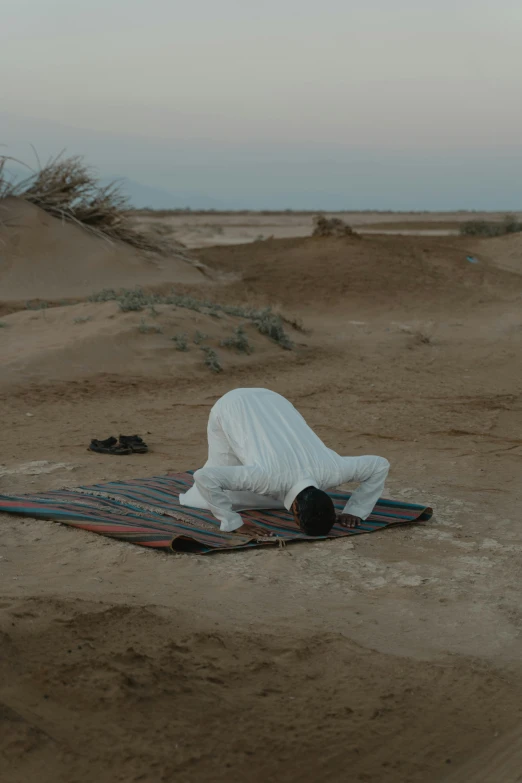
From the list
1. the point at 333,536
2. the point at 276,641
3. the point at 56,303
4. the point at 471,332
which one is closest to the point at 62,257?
the point at 56,303

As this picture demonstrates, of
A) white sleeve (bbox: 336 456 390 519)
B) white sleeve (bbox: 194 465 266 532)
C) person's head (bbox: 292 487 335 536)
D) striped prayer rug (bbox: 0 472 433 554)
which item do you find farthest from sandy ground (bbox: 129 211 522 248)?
Result: person's head (bbox: 292 487 335 536)

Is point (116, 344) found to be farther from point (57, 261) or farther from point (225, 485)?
point (225, 485)

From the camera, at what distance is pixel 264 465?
204 inches

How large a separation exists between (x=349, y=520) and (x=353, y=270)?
526 inches

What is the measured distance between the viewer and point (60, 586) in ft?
14.1

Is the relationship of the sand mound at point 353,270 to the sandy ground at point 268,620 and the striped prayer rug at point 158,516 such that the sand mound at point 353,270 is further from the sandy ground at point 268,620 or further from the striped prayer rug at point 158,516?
the striped prayer rug at point 158,516

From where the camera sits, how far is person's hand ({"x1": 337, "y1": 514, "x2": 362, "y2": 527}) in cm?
545

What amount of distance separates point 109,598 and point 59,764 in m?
1.39

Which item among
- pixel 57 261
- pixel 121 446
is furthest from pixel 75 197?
pixel 121 446

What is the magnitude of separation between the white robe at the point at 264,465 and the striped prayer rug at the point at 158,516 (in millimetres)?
110

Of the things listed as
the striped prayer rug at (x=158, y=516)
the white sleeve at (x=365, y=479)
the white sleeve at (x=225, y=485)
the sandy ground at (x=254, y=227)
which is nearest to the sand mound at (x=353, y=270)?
the sandy ground at (x=254, y=227)

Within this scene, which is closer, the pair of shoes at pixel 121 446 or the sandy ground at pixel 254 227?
the pair of shoes at pixel 121 446

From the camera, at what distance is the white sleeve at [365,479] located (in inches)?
213

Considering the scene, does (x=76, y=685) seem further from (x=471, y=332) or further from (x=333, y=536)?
(x=471, y=332)
